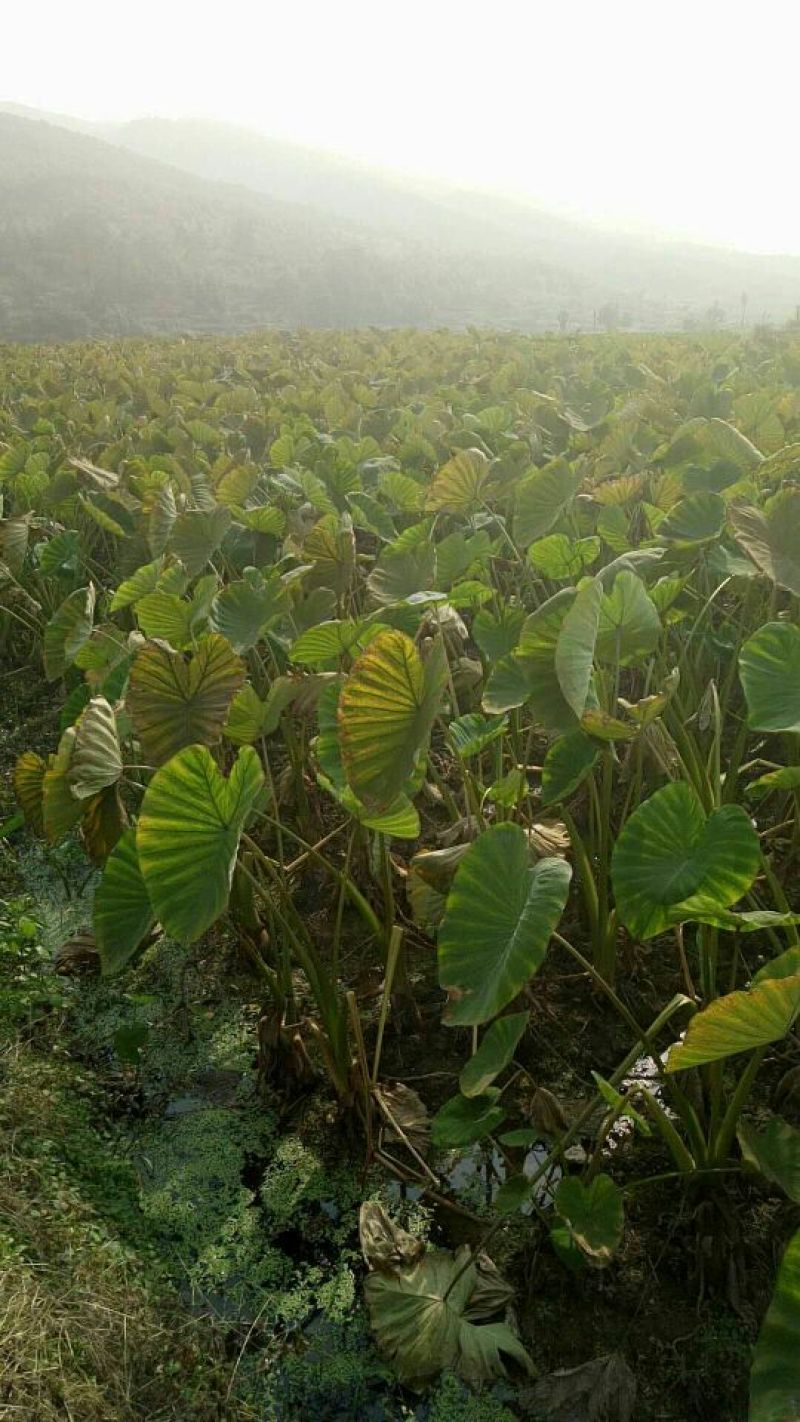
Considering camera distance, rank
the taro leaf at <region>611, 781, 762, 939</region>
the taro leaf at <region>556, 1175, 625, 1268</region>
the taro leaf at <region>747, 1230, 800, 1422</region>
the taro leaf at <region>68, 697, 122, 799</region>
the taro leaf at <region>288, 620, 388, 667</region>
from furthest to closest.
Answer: the taro leaf at <region>288, 620, 388, 667</region> → the taro leaf at <region>68, 697, 122, 799</region> → the taro leaf at <region>556, 1175, 625, 1268</region> → the taro leaf at <region>611, 781, 762, 939</region> → the taro leaf at <region>747, 1230, 800, 1422</region>

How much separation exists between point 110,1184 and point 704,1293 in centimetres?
89

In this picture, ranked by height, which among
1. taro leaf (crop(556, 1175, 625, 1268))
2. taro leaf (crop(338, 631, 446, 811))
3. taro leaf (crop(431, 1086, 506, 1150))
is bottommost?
taro leaf (crop(431, 1086, 506, 1150))

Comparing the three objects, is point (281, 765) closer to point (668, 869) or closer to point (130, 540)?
point (130, 540)

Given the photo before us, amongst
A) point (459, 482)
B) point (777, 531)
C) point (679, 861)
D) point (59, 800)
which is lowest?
point (59, 800)

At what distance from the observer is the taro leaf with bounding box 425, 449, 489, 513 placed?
8.53 ft

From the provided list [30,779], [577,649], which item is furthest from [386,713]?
[30,779]

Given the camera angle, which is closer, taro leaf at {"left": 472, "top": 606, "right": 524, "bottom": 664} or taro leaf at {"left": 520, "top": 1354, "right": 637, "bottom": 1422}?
taro leaf at {"left": 520, "top": 1354, "right": 637, "bottom": 1422}

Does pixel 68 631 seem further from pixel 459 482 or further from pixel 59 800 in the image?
pixel 459 482

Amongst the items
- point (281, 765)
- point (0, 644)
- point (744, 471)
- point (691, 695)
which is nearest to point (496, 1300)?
point (691, 695)

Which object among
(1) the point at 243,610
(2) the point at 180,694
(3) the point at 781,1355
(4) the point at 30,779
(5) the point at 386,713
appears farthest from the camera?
(1) the point at 243,610

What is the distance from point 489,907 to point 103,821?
26.2 inches

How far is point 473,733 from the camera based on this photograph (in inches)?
68.9

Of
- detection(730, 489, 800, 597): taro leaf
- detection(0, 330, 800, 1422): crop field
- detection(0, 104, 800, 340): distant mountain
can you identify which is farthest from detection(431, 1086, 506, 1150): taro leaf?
detection(0, 104, 800, 340): distant mountain

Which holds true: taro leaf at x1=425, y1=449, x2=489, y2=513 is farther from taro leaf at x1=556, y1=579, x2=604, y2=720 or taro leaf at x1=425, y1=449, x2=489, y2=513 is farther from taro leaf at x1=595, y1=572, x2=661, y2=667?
taro leaf at x1=556, y1=579, x2=604, y2=720
